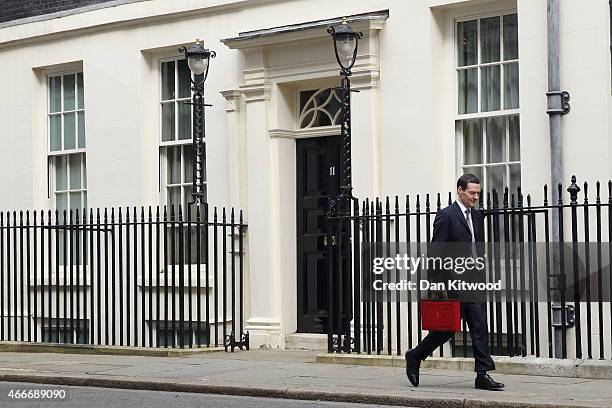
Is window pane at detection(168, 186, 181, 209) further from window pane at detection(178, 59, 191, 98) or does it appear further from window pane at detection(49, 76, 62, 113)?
window pane at detection(49, 76, 62, 113)

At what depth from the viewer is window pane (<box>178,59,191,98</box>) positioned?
18.0 m

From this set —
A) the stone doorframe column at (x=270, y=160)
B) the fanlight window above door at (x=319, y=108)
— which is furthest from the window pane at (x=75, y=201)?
the fanlight window above door at (x=319, y=108)

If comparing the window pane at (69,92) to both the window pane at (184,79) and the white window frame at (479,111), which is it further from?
the white window frame at (479,111)

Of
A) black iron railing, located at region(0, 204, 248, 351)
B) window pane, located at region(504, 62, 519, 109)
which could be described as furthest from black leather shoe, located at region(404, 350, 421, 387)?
black iron railing, located at region(0, 204, 248, 351)

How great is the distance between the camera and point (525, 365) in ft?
42.3

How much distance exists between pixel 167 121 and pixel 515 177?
5502 mm

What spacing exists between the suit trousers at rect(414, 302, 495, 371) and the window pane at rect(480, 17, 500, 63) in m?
4.30

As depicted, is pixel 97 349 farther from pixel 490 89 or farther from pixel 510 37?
pixel 510 37

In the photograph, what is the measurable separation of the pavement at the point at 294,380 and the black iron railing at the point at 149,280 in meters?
0.72

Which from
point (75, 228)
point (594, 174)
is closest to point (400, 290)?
point (594, 174)

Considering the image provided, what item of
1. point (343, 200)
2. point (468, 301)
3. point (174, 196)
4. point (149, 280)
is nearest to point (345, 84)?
point (343, 200)

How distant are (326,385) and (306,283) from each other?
4.71 meters

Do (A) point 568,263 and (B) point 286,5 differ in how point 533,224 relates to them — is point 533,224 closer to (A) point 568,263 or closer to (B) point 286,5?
(A) point 568,263

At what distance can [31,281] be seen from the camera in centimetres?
1934
